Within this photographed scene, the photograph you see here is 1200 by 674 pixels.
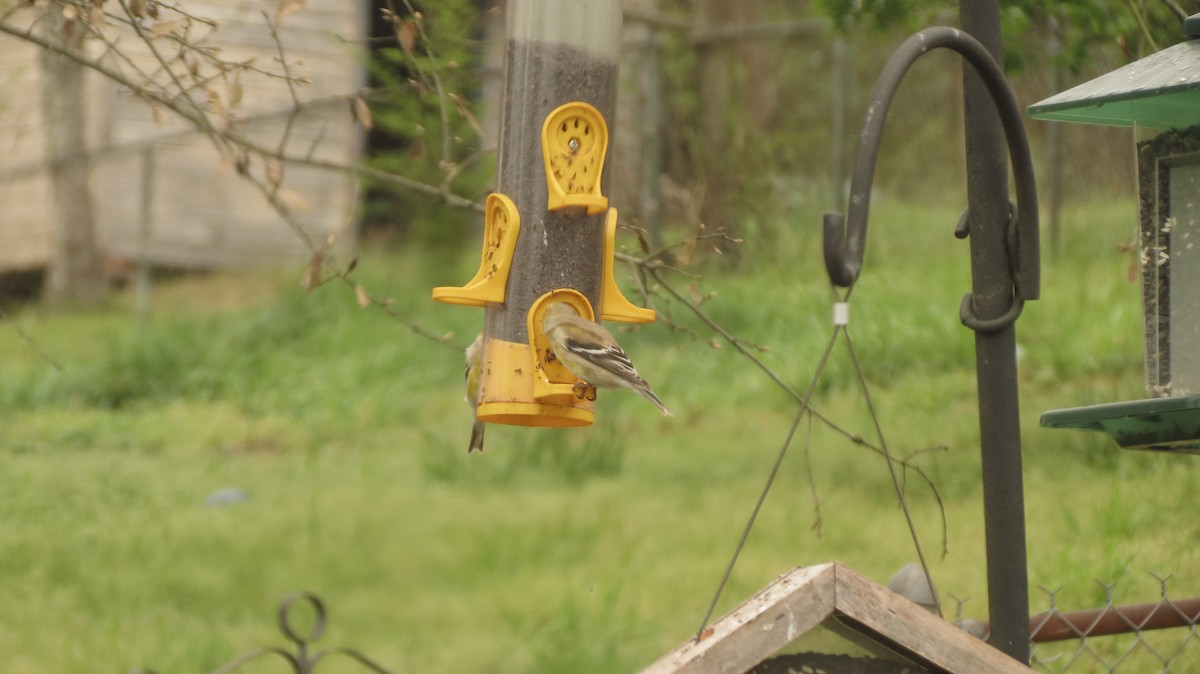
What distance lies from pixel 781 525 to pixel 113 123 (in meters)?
9.37

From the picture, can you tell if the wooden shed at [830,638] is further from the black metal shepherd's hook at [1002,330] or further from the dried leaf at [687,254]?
the dried leaf at [687,254]

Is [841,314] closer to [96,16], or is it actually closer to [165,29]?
[165,29]

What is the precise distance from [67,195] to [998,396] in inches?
455

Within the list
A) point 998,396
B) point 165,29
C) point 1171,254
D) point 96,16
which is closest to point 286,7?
point 165,29

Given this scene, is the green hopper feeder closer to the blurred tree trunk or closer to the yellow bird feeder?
the yellow bird feeder

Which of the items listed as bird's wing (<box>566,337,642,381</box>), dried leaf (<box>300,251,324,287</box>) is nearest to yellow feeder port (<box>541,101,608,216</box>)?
bird's wing (<box>566,337,642,381</box>)

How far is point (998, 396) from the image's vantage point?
2.76m

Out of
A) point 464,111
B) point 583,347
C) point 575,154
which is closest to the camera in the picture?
point 583,347

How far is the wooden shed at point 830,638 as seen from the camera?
1.97 m

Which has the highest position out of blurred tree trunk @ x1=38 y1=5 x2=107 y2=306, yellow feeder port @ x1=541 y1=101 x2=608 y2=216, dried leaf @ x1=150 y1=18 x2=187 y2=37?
blurred tree trunk @ x1=38 y1=5 x2=107 y2=306

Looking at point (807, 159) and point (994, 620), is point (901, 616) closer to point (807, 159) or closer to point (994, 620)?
point (994, 620)

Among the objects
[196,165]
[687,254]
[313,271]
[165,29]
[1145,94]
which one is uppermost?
[196,165]

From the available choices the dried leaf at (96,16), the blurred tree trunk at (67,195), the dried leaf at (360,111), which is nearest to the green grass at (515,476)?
the dried leaf at (360,111)

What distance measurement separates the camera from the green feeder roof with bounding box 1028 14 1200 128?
8.65ft
